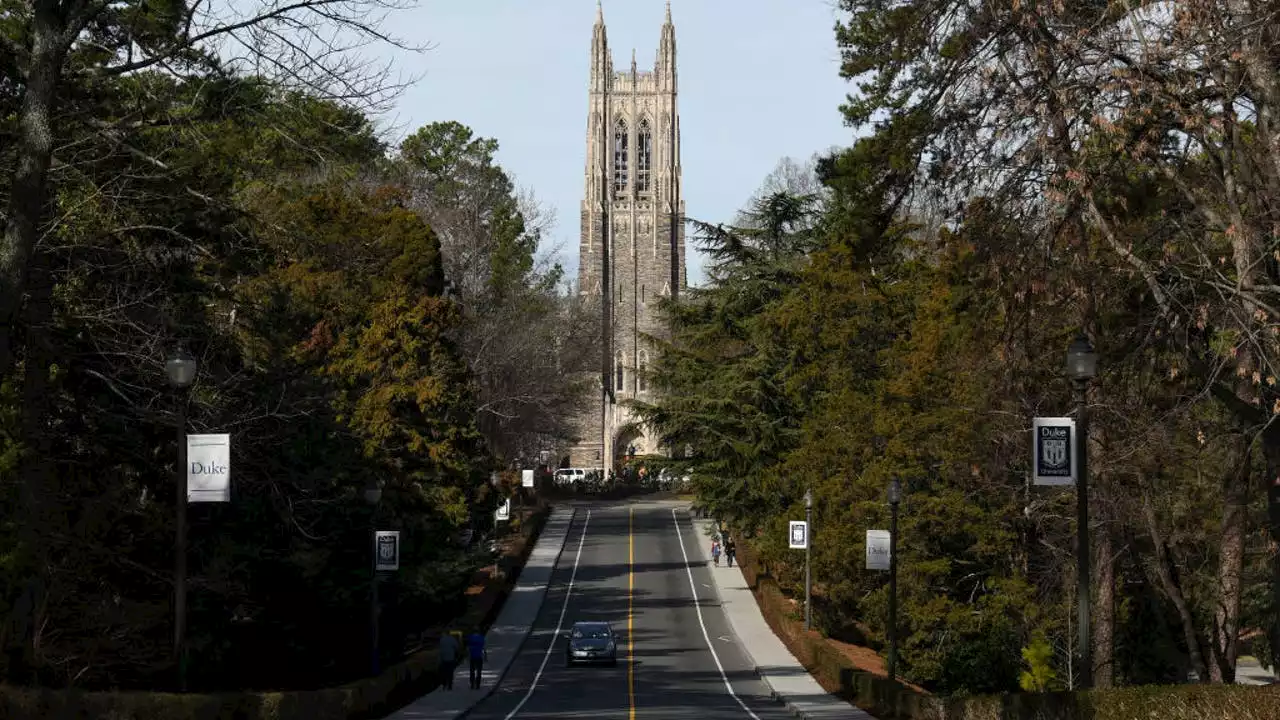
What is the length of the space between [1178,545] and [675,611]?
2396 centimetres

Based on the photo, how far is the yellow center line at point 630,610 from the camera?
36516mm

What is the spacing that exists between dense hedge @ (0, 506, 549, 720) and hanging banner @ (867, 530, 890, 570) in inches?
351

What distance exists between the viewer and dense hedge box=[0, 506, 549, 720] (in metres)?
17.8

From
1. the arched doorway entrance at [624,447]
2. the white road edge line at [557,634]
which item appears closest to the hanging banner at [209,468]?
the white road edge line at [557,634]

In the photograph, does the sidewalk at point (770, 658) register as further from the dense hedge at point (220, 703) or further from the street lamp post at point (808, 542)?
the dense hedge at point (220, 703)

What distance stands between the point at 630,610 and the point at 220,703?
41.4 m

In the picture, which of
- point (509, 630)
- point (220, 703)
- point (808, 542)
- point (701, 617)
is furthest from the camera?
point (701, 617)

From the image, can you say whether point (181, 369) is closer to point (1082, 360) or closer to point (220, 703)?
point (220, 703)

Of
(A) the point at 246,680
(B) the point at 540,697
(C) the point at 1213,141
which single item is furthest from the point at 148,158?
(B) the point at 540,697

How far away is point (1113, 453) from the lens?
30.8m

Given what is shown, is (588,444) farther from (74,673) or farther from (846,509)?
(74,673)

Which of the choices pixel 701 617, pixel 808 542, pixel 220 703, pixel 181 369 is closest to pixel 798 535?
pixel 808 542

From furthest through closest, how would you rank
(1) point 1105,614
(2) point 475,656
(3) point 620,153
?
(3) point 620,153 → (2) point 475,656 → (1) point 1105,614

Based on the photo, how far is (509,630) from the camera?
55719mm
